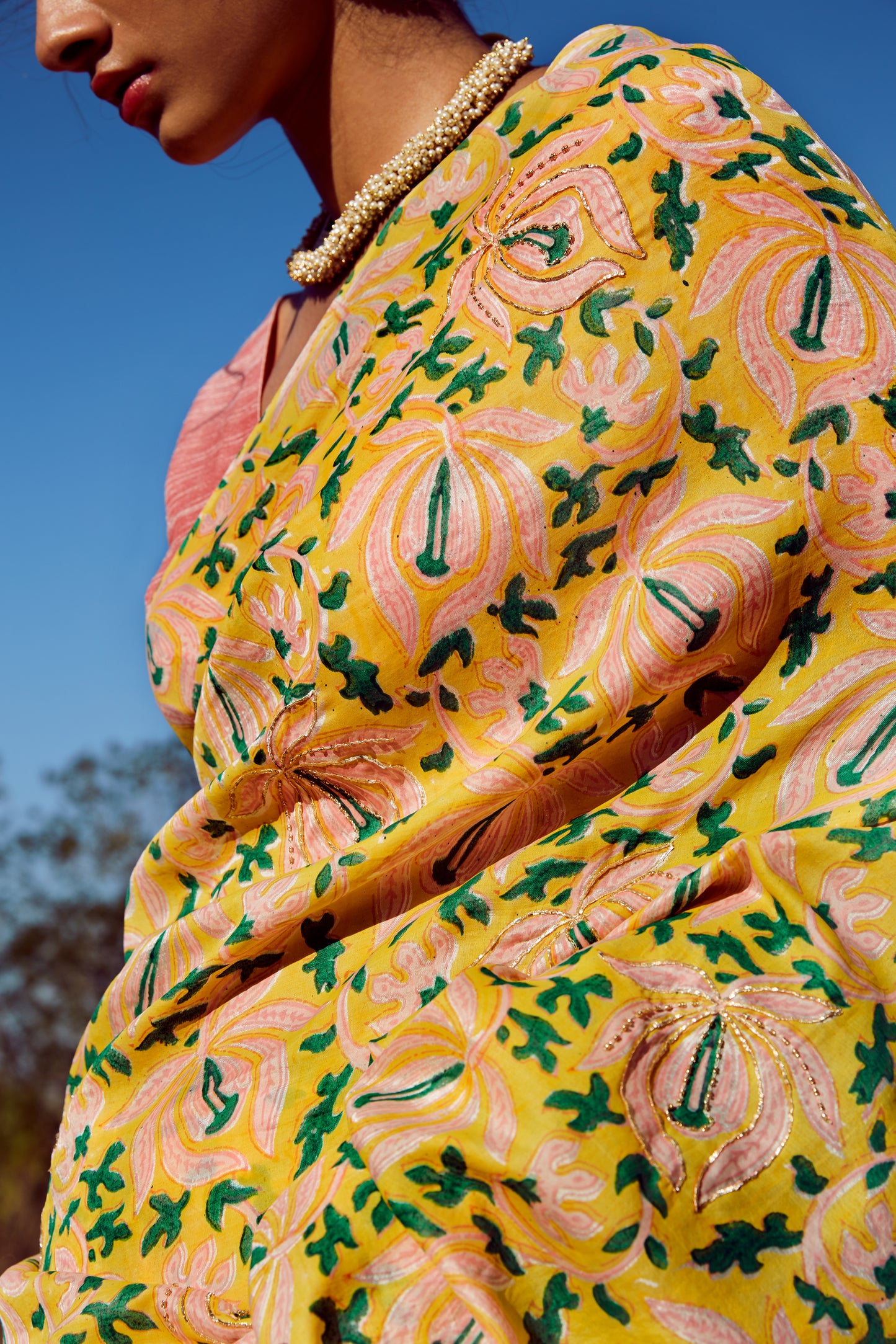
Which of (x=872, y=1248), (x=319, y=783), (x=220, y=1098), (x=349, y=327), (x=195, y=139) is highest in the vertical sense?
(x=195, y=139)

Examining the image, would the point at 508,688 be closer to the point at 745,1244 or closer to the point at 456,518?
the point at 456,518

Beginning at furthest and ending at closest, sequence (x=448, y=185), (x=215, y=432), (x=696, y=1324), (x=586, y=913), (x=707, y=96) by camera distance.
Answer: (x=215, y=432) → (x=448, y=185) → (x=707, y=96) → (x=586, y=913) → (x=696, y=1324)

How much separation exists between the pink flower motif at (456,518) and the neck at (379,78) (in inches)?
17.2

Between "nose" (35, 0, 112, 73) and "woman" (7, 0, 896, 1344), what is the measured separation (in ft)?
0.25

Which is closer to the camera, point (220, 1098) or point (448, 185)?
point (220, 1098)

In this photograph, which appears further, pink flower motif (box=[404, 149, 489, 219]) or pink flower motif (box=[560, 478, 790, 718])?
pink flower motif (box=[404, 149, 489, 219])

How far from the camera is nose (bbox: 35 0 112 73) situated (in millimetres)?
979

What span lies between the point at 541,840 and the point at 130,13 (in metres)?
0.82

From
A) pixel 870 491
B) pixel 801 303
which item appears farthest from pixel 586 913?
pixel 801 303

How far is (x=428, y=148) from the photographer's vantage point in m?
1.01

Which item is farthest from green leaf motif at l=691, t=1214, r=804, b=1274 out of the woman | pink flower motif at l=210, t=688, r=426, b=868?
pink flower motif at l=210, t=688, r=426, b=868

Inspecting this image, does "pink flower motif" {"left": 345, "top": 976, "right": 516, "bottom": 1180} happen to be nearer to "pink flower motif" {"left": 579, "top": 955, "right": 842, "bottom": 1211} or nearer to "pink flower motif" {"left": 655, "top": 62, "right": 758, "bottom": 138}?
"pink flower motif" {"left": 579, "top": 955, "right": 842, "bottom": 1211}

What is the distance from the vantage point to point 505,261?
2.70ft

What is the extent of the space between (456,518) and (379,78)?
0.55 m
